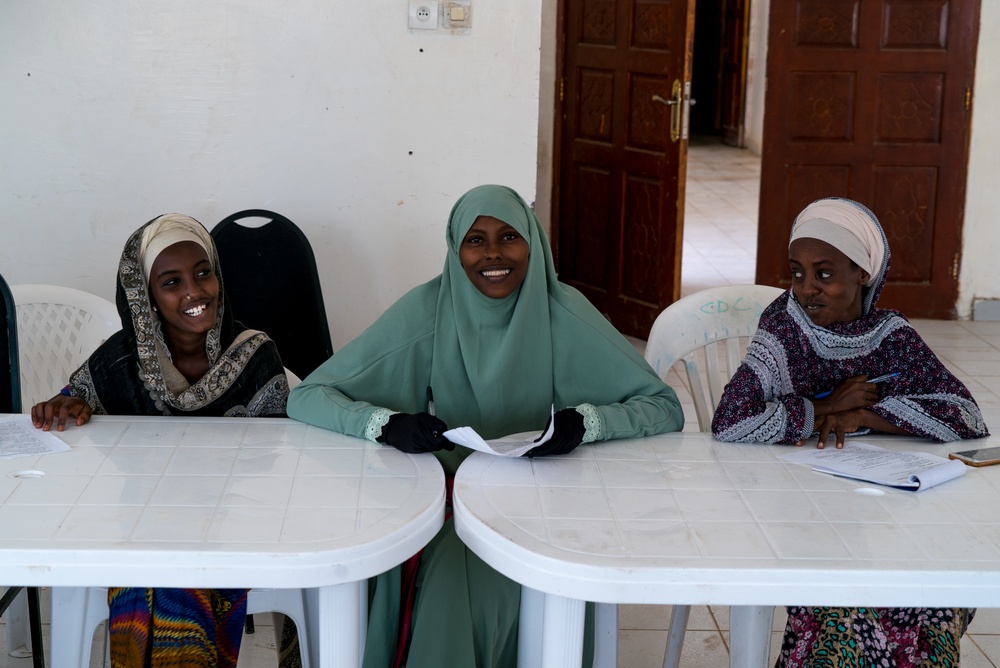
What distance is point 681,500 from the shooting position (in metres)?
1.88

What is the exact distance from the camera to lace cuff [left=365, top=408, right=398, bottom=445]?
2121mm

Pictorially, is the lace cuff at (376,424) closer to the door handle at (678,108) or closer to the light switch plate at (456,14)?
the light switch plate at (456,14)

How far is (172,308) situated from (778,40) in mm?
4066

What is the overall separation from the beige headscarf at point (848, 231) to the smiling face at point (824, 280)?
0.02 meters

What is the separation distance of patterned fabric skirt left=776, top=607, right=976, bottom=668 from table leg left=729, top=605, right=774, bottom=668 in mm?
175

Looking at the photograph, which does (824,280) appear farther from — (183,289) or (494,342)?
(183,289)

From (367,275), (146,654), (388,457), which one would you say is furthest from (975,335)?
(146,654)

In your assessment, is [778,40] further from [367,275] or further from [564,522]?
[564,522]

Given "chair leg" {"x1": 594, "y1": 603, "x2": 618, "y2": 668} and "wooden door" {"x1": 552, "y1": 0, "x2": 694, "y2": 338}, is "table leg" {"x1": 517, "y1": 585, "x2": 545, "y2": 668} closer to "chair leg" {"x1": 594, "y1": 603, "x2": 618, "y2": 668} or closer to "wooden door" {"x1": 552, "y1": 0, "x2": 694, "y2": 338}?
"chair leg" {"x1": 594, "y1": 603, "x2": 618, "y2": 668}

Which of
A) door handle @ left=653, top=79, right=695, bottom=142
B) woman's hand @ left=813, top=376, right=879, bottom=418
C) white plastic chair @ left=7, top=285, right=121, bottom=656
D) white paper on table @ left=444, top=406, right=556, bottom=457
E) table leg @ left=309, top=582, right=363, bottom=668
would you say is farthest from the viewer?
door handle @ left=653, top=79, right=695, bottom=142

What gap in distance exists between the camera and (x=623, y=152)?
5.43 metres

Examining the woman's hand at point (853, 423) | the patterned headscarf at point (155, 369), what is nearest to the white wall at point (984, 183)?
the woman's hand at point (853, 423)

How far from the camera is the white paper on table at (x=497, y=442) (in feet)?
6.36

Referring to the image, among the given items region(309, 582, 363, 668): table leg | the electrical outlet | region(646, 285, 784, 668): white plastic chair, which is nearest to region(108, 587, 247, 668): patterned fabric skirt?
region(309, 582, 363, 668): table leg
